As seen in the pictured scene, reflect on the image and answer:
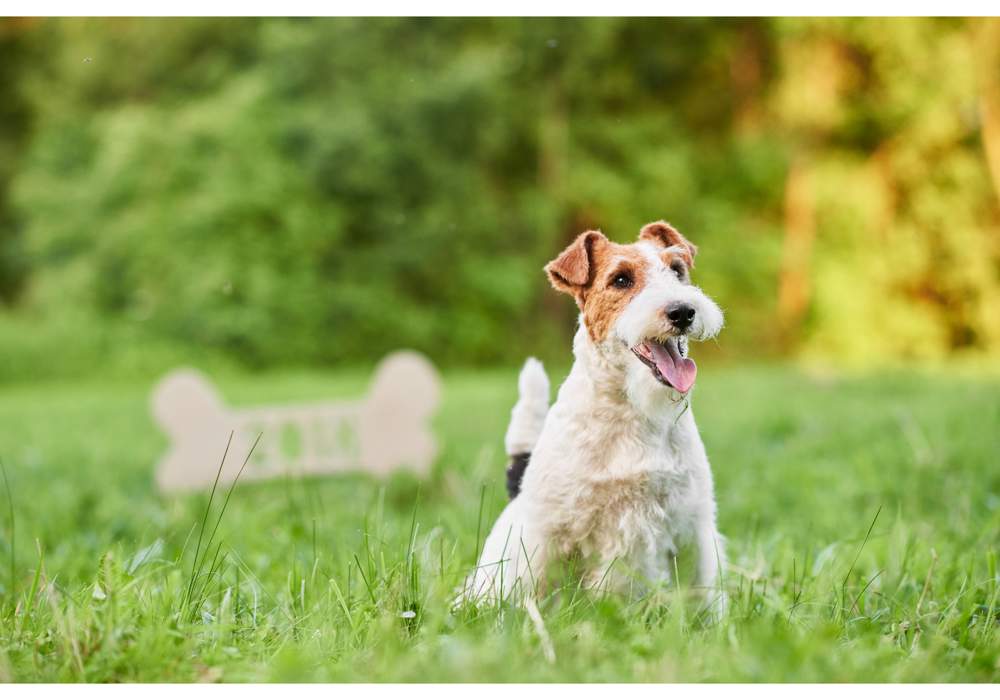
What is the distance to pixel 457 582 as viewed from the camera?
2635 millimetres

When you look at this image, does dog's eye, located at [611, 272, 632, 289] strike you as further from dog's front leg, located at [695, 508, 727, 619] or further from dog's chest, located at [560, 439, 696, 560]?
dog's front leg, located at [695, 508, 727, 619]

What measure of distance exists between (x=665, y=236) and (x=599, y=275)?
8.9 inches

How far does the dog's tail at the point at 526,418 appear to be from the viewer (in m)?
2.52

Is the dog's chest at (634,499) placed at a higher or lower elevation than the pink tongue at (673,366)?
lower

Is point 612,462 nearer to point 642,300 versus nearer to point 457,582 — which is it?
point 642,300

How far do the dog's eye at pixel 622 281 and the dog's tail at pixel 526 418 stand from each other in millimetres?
404

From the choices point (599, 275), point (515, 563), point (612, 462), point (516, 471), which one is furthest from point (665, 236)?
point (515, 563)

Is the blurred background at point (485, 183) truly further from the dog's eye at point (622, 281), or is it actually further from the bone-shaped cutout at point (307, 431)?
the dog's eye at point (622, 281)

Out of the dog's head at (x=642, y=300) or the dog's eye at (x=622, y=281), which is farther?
the dog's eye at (x=622, y=281)

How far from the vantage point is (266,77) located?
17.3 m

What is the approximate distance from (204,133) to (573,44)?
6.81 metres

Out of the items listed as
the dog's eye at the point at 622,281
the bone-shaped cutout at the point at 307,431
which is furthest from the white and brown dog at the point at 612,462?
the bone-shaped cutout at the point at 307,431

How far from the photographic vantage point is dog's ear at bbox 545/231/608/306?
7.42ft

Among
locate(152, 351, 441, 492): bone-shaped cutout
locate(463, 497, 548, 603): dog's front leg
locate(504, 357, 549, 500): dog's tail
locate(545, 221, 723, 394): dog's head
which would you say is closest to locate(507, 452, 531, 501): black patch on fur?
locate(504, 357, 549, 500): dog's tail
